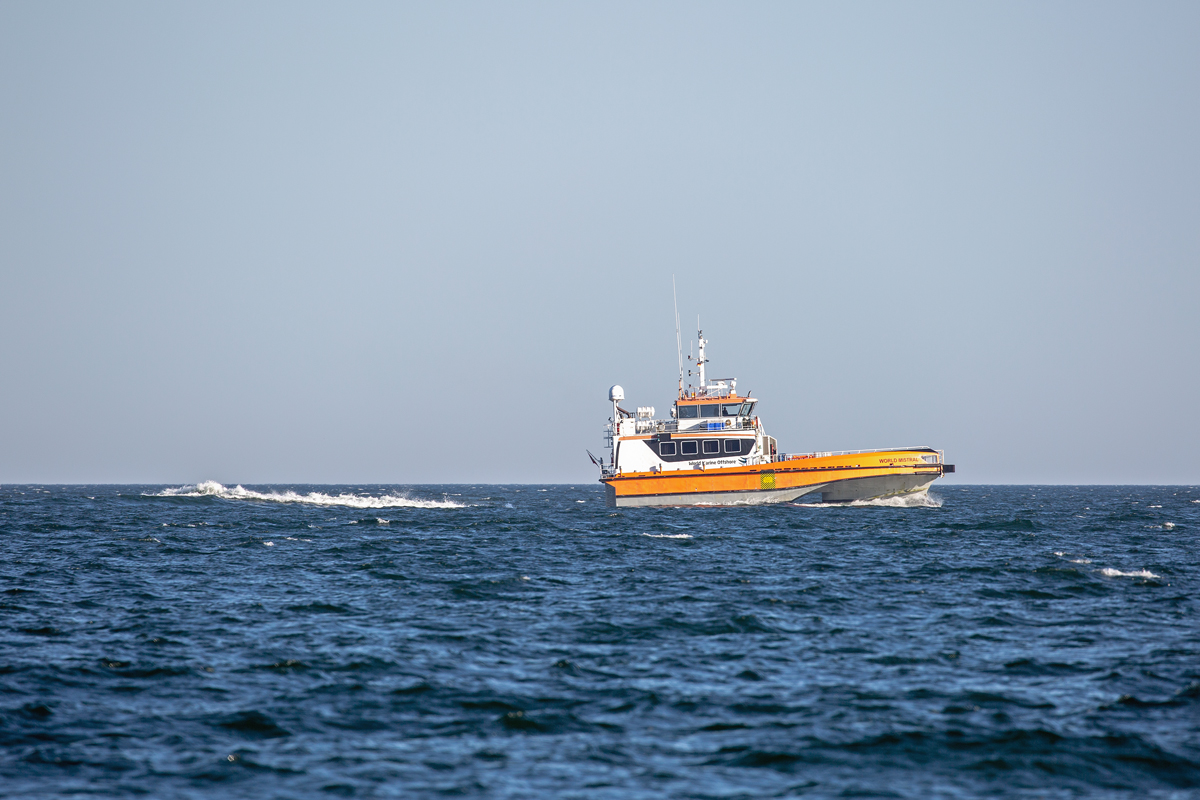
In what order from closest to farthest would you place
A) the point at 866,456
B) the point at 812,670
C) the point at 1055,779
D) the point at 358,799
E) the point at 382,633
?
the point at 358,799 < the point at 1055,779 < the point at 812,670 < the point at 382,633 < the point at 866,456

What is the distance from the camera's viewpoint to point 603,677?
12625mm

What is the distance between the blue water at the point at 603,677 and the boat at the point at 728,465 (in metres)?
19.8

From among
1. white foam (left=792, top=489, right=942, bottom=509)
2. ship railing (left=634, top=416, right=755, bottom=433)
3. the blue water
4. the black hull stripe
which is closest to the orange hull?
the black hull stripe

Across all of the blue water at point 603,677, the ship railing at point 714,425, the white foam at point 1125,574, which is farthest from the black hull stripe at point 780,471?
the white foam at point 1125,574

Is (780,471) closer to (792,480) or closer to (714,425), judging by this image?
(792,480)

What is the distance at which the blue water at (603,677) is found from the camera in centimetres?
891

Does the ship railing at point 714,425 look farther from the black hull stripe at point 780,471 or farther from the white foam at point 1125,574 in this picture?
the white foam at point 1125,574

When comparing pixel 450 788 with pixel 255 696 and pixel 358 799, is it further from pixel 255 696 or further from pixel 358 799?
pixel 255 696

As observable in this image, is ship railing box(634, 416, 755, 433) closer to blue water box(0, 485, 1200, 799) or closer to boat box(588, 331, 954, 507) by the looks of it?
boat box(588, 331, 954, 507)

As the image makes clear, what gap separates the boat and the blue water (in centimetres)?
1978

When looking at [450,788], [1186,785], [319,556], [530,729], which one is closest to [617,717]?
[530,729]

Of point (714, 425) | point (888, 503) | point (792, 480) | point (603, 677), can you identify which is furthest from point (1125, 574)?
point (714, 425)

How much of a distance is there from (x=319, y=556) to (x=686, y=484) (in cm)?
2363

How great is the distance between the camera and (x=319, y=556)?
93.7 ft
